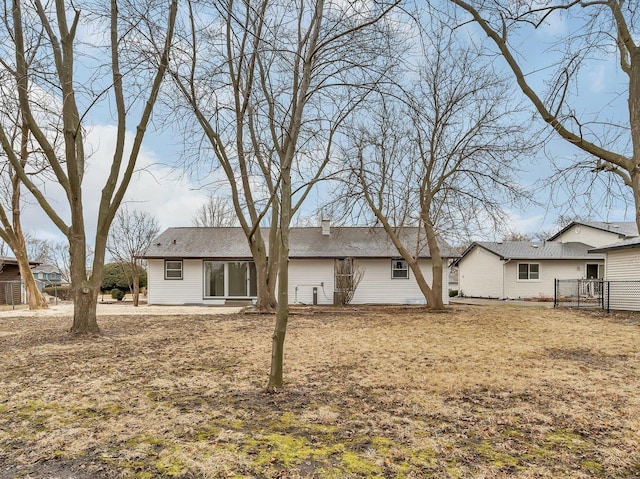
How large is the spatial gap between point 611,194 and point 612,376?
8.73ft

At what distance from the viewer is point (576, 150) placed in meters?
6.41

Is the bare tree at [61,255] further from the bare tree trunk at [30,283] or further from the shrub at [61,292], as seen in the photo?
the bare tree trunk at [30,283]

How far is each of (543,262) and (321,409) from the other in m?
Answer: 24.2

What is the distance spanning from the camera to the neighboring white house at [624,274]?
50.4ft

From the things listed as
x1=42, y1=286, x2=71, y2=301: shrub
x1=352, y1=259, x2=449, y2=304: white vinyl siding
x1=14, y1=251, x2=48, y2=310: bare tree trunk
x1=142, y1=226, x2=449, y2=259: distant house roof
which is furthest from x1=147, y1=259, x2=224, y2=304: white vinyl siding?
x1=42, y1=286, x2=71, y2=301: shrub

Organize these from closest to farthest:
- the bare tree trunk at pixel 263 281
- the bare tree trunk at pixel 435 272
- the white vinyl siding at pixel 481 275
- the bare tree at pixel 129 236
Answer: the bare tree trunk at pixel 263 281 < the bare tree trunk at pixel 435 272 < the bare tree at pixel 129 236 < the white vinyl siding at pixel 481 275

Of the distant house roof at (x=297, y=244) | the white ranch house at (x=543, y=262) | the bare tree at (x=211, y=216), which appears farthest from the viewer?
the bare tree at (x=211, y=216)

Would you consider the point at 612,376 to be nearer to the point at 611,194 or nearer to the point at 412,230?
the point at 611,194

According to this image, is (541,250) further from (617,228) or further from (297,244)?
(297,244)

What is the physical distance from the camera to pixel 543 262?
80.5 feet

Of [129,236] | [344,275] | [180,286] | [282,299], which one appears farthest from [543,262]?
[282,299]

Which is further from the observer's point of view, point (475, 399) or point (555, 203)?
point (555, 203)

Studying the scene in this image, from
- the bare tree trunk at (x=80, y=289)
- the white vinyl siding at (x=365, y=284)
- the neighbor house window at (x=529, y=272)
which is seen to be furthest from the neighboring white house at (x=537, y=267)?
the bare tree trunk at (x=80, y=289)

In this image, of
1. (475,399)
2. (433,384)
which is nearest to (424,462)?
(475,399)
